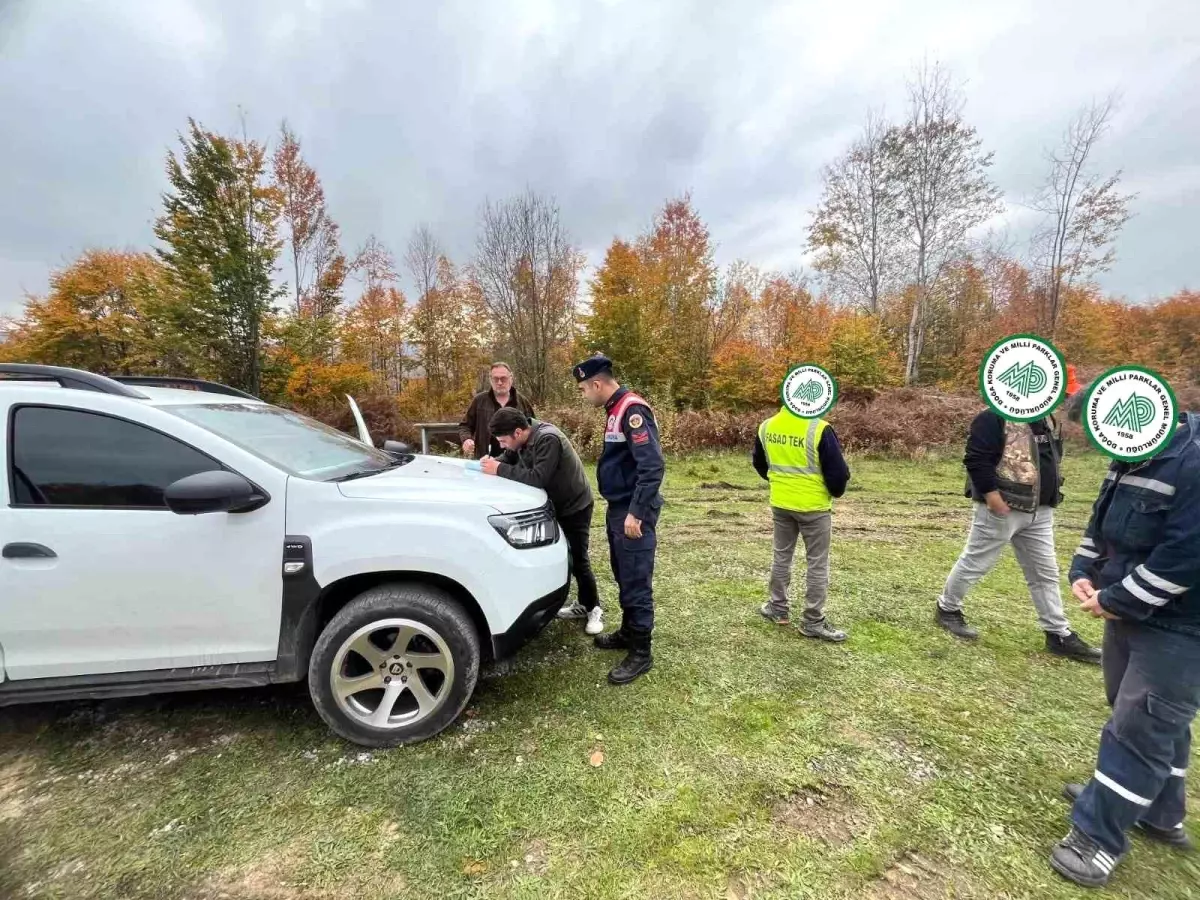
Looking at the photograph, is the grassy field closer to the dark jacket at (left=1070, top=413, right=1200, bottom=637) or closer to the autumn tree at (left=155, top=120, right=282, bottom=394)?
the dark jacket at (left=1070, top=413, right=1200, bottom=637)

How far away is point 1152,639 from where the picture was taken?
1729mm

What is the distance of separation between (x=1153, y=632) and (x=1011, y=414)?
1363 mm

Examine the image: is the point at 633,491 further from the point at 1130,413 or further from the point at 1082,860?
the point at 1082,860

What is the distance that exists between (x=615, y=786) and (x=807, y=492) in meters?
2.17

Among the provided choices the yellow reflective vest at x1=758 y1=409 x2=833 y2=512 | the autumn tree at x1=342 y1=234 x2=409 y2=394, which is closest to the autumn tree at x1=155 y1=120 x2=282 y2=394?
the autumn tree at x1=342 y1=234 x2=409 y2=394

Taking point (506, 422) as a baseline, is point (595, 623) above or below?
below

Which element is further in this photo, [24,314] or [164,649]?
[24,314]

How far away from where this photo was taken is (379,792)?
2.12 m

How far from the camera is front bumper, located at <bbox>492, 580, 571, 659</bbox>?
2451mm

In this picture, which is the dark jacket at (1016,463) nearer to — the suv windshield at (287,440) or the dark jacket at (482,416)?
the dark jacket at (482,416)

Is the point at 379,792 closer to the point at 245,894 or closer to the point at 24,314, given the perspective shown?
the point at 245,894

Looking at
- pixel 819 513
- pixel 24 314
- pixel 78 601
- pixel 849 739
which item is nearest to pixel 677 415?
pixel 819 513

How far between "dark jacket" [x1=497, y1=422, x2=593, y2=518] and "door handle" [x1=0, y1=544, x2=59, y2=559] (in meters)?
2.01

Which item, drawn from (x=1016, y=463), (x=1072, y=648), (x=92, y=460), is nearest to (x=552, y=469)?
(x=92, y=460)
